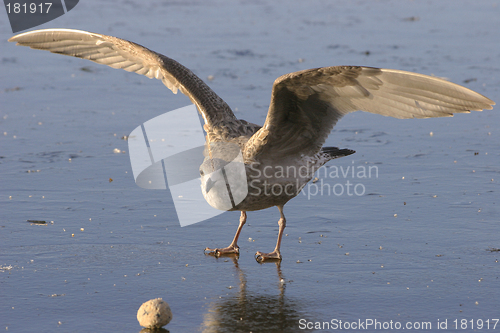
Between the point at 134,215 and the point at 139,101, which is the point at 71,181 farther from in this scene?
the point at 139,101

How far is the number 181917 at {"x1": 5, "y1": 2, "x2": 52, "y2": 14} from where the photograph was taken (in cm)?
1731

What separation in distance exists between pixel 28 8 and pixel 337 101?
1449 centimetres

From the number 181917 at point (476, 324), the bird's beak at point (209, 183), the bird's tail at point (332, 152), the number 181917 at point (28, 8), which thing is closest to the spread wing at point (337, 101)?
the bird's tail at point (332, 152)

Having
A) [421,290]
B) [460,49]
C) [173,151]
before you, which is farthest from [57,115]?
[460,49]

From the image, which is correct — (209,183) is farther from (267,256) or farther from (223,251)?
(267,256)

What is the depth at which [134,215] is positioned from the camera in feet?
20.6

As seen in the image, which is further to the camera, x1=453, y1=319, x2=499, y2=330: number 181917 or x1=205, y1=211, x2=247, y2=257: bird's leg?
x1=205, y1=211, x2=247, y2=257: bird's leg

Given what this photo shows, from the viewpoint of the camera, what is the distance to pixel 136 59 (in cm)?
728

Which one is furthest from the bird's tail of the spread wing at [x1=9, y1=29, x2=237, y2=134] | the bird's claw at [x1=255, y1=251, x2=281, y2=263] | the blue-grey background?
the bird's claw at [x1=255, y1=251, x2=281, y2=263]

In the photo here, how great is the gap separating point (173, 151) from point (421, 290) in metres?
4.37

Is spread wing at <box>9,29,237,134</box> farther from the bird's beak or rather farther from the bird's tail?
the bird's tail

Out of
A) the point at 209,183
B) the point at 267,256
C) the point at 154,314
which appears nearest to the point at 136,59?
the point at 209,183

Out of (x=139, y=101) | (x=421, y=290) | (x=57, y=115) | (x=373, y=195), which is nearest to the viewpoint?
(x=421, y=290)

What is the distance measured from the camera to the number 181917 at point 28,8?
17.3 m
